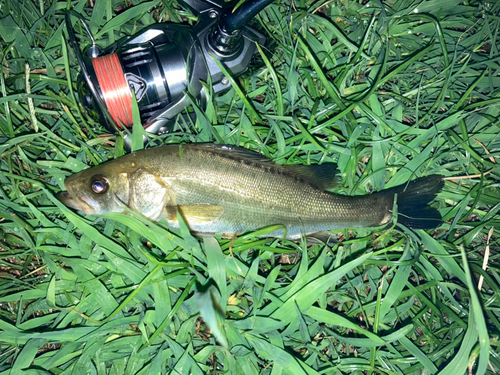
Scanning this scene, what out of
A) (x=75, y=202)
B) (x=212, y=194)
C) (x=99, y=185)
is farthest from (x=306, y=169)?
(x=75, y=202)

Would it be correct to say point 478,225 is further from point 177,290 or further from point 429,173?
point 177,290

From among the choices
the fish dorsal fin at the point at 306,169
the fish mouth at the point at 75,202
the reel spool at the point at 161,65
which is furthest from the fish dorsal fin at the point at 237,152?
the fish mouth at the point at 75,202

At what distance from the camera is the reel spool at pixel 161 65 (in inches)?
109

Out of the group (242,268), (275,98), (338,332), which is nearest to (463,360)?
(338,332)

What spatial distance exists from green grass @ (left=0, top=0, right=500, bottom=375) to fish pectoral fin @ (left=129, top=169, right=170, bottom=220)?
119mm

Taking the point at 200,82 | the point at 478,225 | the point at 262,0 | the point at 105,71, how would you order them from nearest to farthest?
the point at 262,0 → the point at 105,71 → the point at 200,82 → the point at 478,225

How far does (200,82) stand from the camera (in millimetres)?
2959

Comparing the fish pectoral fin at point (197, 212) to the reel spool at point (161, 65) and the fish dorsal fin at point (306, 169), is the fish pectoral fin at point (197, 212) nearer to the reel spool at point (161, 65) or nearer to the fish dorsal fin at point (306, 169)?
the fish dorsal fin at point (306, 169)

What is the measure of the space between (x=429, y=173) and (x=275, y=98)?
160 cm

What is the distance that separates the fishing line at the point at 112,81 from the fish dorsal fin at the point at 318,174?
144 cm

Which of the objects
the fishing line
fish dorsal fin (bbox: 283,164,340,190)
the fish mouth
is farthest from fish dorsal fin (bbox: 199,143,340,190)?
the fish mouth

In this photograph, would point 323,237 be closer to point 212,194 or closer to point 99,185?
point 212,194

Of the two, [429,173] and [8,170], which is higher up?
[8,170]

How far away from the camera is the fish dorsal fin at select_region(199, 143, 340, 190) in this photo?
2.91 meters
